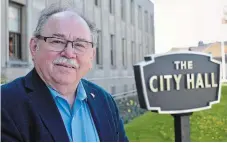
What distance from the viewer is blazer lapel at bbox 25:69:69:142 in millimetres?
893

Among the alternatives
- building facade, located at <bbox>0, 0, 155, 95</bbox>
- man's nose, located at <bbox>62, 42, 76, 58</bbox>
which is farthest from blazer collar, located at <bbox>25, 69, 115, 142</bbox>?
building facade, located at <bbox>0, 0, 155, 95</bbox>

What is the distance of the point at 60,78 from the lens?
3.04ft

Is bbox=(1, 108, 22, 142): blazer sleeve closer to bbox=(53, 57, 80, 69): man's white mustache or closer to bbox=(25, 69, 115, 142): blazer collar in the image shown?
bbox=(25, 69, 115, 142): blazer collar

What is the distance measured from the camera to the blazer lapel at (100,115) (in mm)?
978

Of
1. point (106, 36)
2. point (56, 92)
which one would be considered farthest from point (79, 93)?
point (106, 36)

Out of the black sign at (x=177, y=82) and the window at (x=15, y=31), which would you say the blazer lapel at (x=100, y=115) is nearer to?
the black sign at (x=177, y=82)

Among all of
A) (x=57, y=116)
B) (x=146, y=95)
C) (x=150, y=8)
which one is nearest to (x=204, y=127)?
(x=150, y=8)

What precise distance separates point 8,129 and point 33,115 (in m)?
0.08

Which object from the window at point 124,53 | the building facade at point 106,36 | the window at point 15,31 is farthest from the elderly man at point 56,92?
the window at point 15,31

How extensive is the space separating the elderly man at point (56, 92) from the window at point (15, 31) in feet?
4.50

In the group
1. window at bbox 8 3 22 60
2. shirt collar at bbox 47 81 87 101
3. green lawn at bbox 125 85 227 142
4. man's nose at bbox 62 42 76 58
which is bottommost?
green lawn at bbox 125 85 227 142

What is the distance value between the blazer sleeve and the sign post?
1.33 ft

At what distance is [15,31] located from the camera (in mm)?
2396

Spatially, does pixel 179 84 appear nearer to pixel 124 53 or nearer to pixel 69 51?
pixel 69 51
